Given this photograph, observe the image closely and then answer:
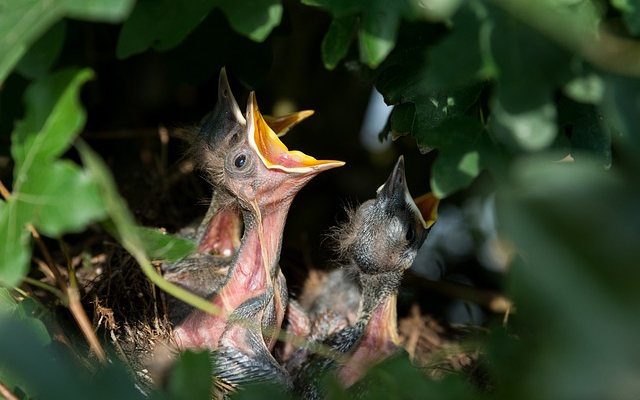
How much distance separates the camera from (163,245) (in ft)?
3.28

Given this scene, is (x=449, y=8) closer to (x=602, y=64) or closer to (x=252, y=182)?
(x=602, y=64)

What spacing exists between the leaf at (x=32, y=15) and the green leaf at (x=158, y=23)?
0.17 m

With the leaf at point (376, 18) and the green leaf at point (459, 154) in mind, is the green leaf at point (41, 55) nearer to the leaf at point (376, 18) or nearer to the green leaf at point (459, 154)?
the leaf at point (376, 18)

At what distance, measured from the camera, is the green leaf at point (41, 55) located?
969mm

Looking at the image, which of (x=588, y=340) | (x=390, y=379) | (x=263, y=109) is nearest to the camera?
(x=588, y=340)

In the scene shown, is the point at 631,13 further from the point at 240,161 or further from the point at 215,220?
the point at 215,220

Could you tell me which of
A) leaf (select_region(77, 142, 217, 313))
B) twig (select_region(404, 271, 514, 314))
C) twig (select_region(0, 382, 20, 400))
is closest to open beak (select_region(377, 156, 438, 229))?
twig (select_region(404, 271, 514, 314))

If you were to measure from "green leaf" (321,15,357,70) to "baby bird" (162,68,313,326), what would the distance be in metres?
0.51

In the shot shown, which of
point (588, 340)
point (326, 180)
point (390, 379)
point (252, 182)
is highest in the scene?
point (588, 340)

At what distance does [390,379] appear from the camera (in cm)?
95

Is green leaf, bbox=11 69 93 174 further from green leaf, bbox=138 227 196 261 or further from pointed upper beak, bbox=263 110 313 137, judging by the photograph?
pointed upper beak, bbox=263 110 313 137

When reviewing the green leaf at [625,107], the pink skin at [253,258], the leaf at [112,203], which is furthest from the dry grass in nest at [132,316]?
the green leaf at [625,107]

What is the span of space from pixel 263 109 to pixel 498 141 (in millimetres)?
1115

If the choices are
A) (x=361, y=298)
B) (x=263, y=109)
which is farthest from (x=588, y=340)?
(x=263, y=109)
